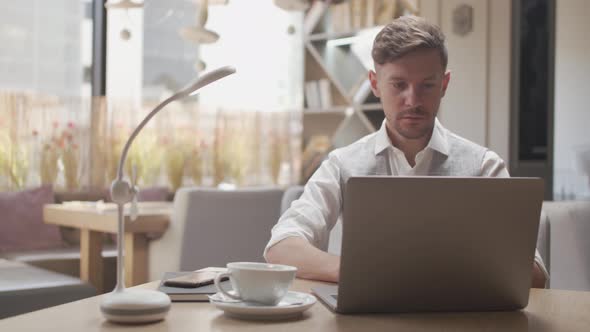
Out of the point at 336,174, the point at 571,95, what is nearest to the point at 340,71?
the point at 571,95

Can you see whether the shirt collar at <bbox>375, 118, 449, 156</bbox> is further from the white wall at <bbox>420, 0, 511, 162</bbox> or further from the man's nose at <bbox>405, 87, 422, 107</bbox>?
the white wall at <bbox>420, 0, 511, 162</bbox>

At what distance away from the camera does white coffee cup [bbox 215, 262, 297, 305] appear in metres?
1.01

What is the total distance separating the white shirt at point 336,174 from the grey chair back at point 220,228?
59.1 inches

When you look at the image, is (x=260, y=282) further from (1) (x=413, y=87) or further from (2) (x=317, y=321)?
(1) (x=413, y=87)

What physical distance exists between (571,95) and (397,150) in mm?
2494

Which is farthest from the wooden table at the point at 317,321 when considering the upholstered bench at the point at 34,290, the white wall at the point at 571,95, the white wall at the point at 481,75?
the white wall at the point at 481,75

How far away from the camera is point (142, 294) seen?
0.98 metres

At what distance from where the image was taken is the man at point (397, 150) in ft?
5.05

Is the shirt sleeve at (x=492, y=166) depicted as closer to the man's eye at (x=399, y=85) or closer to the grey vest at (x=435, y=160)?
the grey vest at (x=435, y=160)

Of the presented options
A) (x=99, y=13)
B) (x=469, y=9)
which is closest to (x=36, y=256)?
(x=99, y=13)

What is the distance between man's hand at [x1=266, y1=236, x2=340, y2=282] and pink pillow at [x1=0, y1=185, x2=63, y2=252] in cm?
323

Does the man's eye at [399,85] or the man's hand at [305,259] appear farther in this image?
the man's eye at [399,85]

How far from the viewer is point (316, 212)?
1669 mm

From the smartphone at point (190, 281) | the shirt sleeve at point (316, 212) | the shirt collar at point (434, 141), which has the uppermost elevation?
the shirt collar at point (434, 141)
